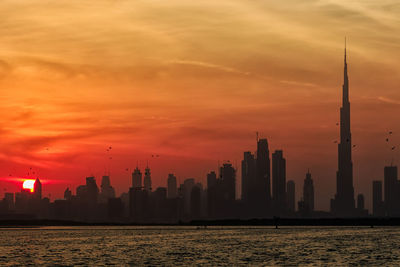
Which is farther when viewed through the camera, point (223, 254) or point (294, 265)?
point (223, 254)

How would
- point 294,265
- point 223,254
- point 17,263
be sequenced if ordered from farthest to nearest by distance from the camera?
point 223,254 → point 17,263 → point 294,265

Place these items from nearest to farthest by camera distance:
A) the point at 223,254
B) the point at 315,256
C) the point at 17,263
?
the point at 17,263, the point at 315,256, the point at 223,254

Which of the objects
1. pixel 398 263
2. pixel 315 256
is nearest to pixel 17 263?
pixel 315 256

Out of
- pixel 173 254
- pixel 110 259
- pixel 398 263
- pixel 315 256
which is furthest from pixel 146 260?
pixel 398 263

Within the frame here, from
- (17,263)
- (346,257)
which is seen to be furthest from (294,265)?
(17,263)

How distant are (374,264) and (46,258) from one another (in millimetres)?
62634

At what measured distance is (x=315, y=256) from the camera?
505ft

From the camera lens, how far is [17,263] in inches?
5659

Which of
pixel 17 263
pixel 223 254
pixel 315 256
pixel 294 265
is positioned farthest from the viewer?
pixel 223 254

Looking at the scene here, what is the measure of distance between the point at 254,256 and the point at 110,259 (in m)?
27.3

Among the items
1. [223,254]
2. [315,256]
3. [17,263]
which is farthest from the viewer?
[223,254]

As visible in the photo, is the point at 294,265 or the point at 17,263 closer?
the point at 294,265

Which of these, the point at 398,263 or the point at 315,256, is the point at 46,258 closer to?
the point at 315,256

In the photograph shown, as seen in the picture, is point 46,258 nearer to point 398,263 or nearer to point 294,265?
point 294,265
